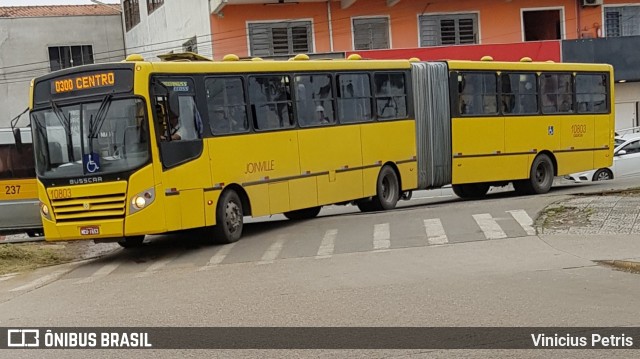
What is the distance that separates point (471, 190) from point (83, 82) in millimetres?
12184

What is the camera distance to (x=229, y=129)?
14.2m

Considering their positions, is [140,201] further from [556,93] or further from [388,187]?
[556,93]

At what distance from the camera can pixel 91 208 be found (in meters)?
12.7

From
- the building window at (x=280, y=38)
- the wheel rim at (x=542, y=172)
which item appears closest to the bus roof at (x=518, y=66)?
the wheel rim at (x=542, y=172)

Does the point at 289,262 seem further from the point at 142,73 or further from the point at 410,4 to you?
the point at 410,4

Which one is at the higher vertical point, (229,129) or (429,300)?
(229,129)

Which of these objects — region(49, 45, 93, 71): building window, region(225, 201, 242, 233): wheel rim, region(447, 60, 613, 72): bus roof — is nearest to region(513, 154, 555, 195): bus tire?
region(447, 60, 613, 72): bus roof

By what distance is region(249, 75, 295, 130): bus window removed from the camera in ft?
48.6

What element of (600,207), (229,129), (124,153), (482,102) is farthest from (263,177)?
(482,102)

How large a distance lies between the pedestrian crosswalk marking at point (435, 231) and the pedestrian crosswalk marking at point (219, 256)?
331cm

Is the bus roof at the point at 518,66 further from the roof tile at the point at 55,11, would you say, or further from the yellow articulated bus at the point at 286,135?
the roof tile at the point at 55,11

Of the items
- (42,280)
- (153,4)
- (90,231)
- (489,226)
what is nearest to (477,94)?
(489,226)

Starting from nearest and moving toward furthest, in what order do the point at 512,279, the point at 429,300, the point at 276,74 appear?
1. the point at 429,300
2. the point at 512,279
3. the point at 276,74

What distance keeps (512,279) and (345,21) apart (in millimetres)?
22478
